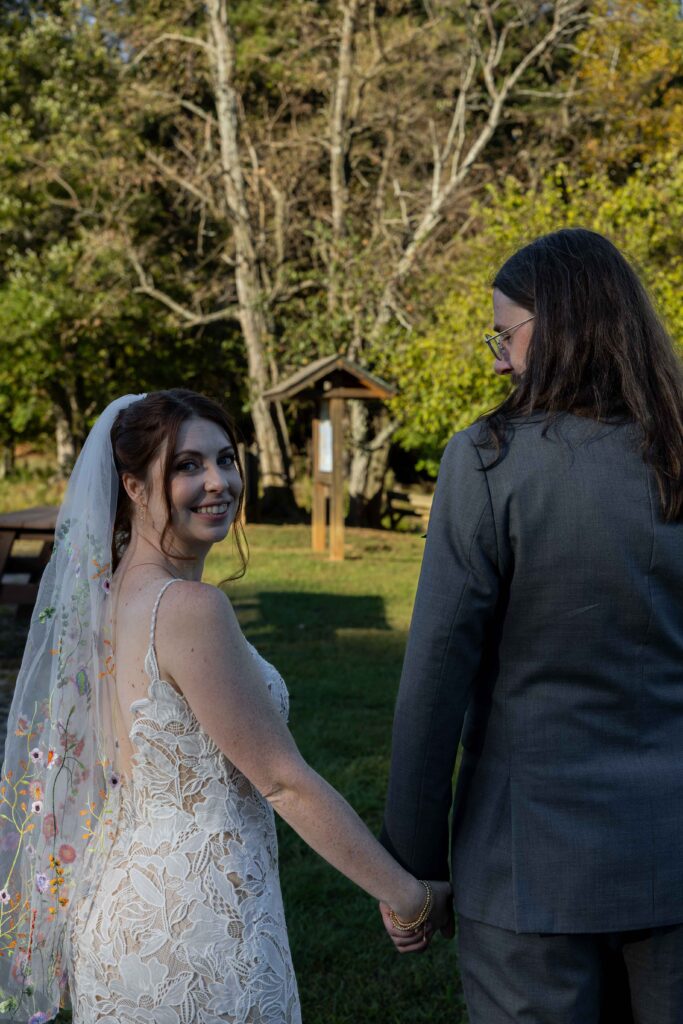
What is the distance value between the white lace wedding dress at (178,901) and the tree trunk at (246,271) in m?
20.0

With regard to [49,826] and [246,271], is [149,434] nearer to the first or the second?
[49,826]


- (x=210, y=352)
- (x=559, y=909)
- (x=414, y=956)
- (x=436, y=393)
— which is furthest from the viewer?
(x=210, y=352)

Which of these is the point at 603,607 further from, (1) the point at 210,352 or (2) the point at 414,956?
(1) the point at 210,352

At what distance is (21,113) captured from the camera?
2462 cm

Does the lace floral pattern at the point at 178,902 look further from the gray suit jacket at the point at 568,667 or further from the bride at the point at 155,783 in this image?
the gray suit jacket at the point at 568,667

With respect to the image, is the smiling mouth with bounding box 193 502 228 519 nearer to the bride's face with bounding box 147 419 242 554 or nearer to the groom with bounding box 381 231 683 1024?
the bride's face with bounding box 147 419 242 554

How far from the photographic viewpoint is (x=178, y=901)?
2264mm

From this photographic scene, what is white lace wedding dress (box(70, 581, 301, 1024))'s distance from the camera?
7.42 feet

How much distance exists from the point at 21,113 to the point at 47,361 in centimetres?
512

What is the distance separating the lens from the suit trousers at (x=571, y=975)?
206cm

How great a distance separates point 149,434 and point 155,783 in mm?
690

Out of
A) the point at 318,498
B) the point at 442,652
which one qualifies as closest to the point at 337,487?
the point at 318,498

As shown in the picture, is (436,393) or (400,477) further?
(400,477)

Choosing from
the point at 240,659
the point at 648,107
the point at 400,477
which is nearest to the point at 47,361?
the point at 400,477
